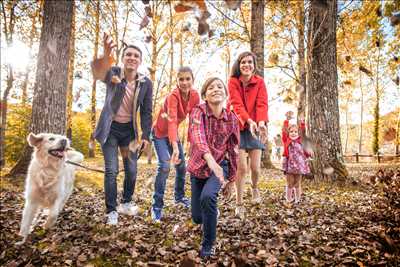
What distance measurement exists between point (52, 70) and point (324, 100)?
6168 mm

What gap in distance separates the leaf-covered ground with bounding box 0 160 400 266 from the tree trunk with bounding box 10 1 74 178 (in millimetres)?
2165

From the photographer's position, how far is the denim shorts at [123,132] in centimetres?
412

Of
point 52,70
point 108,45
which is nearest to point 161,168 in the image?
point 108,45

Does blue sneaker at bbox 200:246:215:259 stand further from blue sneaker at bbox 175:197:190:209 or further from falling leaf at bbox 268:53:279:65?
falling leaf at bbox 268:53:279:65


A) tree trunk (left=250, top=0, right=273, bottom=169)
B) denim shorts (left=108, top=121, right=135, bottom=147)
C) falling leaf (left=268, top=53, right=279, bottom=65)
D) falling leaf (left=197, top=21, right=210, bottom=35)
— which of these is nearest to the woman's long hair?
denim shorts (left=108, top=121, right=135, bottom=147)

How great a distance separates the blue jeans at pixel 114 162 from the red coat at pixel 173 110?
569 millimetres

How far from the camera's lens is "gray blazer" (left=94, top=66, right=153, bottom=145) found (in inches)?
154

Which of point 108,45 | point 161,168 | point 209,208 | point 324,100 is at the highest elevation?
point 324,100

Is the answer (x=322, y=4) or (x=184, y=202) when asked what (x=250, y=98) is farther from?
(x=322, y=4)

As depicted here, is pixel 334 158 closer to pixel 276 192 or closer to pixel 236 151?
pixel 276 192

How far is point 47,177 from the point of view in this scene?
3.93m

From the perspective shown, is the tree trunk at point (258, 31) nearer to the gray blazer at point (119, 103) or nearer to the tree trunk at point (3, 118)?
the gray blazer at point (119, 103)

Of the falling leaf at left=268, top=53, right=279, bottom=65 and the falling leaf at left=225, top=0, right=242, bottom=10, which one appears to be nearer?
the falling leaf at left=225, top=0, right=242, bottom=10

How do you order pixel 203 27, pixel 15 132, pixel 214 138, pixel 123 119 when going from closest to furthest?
1. pixel 203 27
2. pixel 214 138
3. pixel 123 119
4. pixel 15 132
